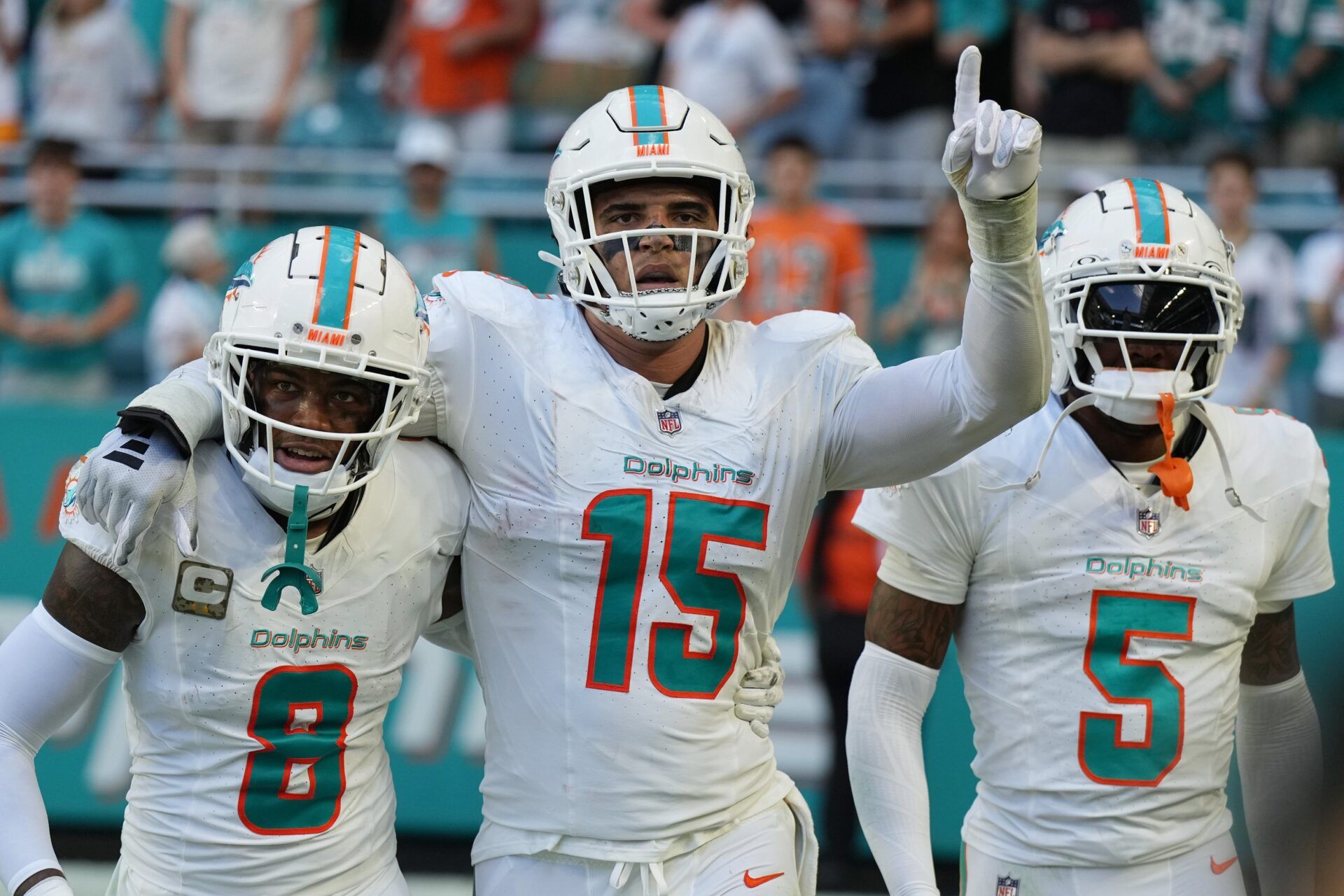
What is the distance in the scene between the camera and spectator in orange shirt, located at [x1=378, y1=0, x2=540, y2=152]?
7.19 m

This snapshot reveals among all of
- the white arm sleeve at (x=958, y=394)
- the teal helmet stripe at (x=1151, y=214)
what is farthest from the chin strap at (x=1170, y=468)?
the white arm sleeve at (x=958, y=394)

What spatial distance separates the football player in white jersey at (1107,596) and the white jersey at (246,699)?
941 mm

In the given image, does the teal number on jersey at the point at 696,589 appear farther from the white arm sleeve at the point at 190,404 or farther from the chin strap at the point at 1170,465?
the white arm sleeve at the point at 190,404

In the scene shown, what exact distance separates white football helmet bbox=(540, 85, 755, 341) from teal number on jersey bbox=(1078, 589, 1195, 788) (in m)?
0.90

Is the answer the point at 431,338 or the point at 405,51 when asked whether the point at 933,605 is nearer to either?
the point at 431,338

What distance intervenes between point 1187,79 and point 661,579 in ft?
16.2

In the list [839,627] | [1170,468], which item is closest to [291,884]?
[1170,468]

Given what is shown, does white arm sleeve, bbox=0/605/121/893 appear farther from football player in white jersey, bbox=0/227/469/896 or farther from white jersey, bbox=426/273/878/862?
white jersey, bbox=426/273/878/862

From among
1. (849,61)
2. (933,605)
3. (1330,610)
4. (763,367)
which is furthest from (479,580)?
(849,61)

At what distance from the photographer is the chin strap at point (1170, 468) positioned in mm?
2986


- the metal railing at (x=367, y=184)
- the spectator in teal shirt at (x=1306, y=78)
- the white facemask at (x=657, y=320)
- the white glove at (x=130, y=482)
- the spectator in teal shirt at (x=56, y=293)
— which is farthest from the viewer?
the metal railing at (x=367, y=184)

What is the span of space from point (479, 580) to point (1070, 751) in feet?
3.58

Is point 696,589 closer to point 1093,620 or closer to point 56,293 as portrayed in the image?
point 1093,620

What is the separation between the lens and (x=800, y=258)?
247 inches
